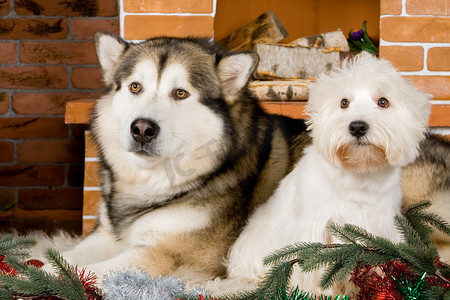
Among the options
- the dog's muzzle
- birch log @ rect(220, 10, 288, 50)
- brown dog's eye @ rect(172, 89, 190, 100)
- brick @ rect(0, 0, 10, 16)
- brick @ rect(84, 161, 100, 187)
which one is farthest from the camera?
brick @ rect(0, 0, 10, 16)

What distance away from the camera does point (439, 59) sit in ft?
8.16

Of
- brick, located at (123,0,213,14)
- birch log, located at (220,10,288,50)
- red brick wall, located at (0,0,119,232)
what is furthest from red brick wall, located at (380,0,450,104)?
red brick wall, located at (0,0,119,232)

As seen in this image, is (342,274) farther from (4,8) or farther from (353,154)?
(4,8)

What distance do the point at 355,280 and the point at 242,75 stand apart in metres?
0.91

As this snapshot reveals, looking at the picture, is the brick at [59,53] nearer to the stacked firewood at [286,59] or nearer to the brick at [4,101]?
the brick at [4,101]

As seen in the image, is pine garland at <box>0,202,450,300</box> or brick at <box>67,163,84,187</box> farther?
brick at <box>67,163,84,187</box>

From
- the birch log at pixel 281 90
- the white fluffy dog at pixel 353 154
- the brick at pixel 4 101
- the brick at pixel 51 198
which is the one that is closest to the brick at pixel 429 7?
the birch log at pixel 281 90

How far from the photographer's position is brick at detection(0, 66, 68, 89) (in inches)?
129

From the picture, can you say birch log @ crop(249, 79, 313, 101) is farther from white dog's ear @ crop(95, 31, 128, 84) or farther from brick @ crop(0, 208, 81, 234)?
brick @ crop(0, 208, 81, 234)

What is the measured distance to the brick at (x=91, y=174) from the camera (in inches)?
103

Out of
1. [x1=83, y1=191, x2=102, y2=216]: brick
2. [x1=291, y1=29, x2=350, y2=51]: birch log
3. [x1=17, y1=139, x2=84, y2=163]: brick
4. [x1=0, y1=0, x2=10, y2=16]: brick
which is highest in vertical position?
[x1=0, y1=0, x2=10, y2=16]: brick

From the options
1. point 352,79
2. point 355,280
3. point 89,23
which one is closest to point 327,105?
point 352,79

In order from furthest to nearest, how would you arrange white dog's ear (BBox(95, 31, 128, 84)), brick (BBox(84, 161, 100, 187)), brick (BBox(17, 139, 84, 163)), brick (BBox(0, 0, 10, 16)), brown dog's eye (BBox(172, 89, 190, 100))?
brick (BBox(17, 139, 84, 163)) < brick (BBox(0, 0, 10, 16)) < brick (BBox(84, 161, 100, 187)) < white dog's ear (BBox(95, 31, 128, 84)) < brown dog's eye (BBox(172, 89, 190, 100))

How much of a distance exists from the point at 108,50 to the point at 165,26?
516 millimetres
